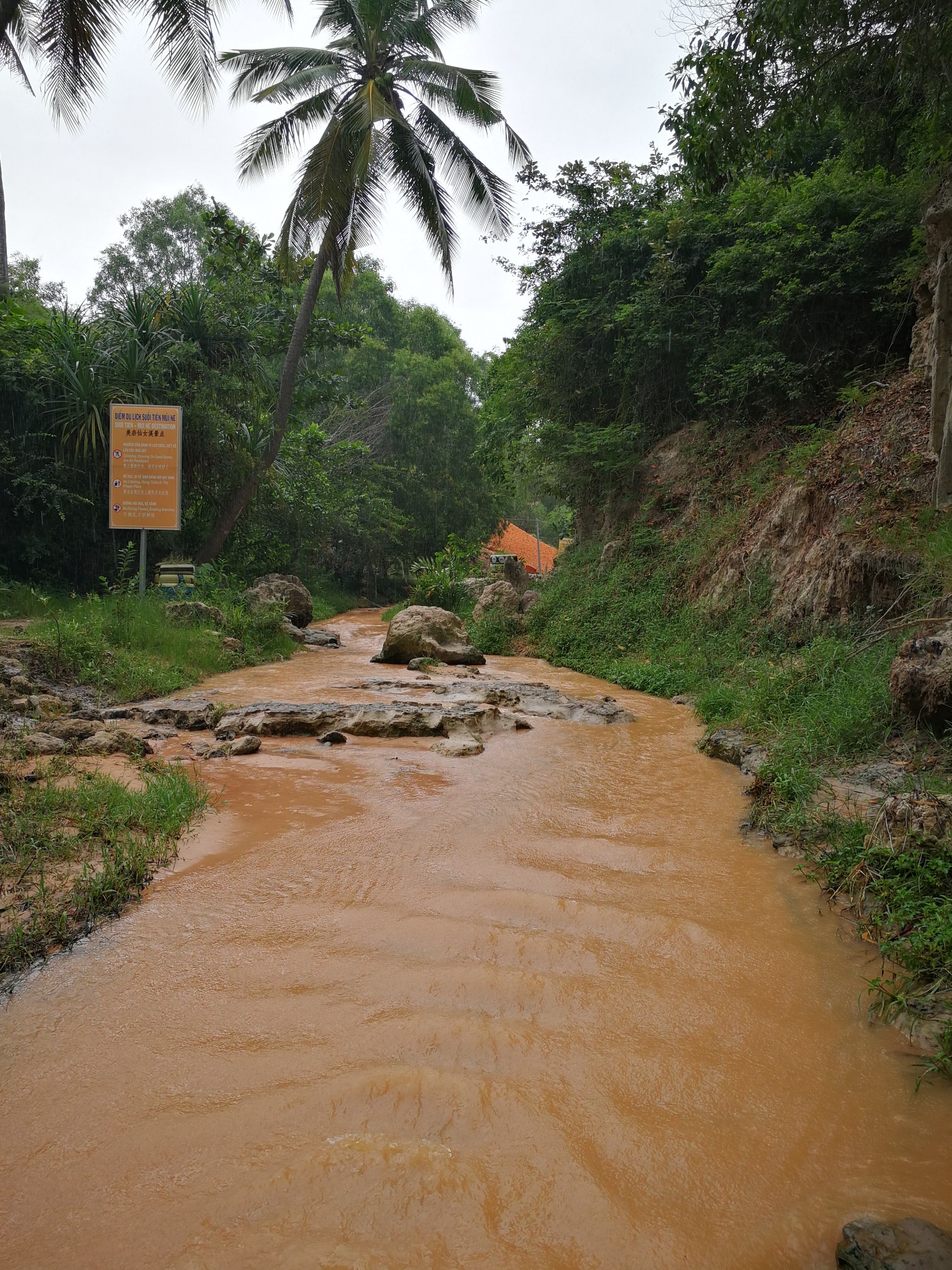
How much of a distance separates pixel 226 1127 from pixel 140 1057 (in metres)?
0.44

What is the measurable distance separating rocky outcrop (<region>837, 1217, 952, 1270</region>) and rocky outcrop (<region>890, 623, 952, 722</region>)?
3.12 m

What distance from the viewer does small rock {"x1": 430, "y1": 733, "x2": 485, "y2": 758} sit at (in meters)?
5.77

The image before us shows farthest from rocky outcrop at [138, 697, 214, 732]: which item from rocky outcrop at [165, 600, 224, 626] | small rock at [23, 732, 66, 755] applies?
rocky outcrop at [165, 600, 224, 626]

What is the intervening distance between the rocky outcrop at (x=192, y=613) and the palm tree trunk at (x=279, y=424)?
2901 mm

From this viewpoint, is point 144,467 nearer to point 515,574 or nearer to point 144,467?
point 144,467

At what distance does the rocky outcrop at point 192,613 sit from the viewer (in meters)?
10.4

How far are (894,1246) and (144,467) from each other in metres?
11.5

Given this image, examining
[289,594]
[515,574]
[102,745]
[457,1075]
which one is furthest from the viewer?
[515,574]

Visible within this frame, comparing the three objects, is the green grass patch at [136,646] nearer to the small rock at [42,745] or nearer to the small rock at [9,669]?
the small rock at [9,669]

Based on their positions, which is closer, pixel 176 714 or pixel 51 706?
pixel 51 706

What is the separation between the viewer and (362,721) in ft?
21.1

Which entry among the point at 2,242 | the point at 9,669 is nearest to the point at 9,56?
the point at 2,242

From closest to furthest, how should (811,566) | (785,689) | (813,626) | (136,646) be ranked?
(785,689) < (813,626) < (811,566) < (136,646)

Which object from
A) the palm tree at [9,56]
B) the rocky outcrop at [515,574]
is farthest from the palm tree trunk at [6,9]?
the rocky outcrop at [515,574]
